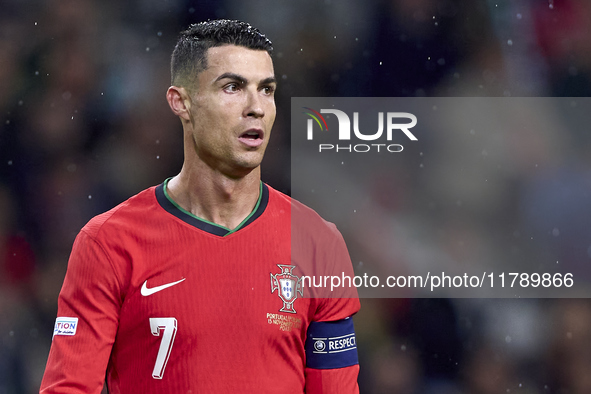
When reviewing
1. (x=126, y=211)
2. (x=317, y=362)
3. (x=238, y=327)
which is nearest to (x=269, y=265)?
(x=238, y=327)

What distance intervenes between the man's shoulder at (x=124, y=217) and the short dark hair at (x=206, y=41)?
415 mm

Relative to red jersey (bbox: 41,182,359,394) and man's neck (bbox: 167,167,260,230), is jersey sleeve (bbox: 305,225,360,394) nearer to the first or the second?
red jersey (bbox: 41,182,359,394)

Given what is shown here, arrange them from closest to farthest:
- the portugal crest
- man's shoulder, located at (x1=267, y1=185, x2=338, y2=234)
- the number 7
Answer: the number 7 < the portugal crest < man's shoulder, located at (x1=267, y1=185, x2=338, y2=234)

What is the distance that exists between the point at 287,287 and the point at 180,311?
35 centimetres

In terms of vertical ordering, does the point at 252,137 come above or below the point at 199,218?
above

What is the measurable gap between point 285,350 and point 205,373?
0.86ft

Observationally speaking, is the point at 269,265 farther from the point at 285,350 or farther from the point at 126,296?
the point at 126,296

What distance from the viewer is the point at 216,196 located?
2.22 metres

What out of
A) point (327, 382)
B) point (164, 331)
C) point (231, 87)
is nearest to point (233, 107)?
point (231, 87)

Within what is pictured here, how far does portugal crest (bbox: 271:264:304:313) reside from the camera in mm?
2169

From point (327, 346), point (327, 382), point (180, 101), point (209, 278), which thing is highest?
point (180, 101)

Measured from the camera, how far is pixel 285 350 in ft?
7.05

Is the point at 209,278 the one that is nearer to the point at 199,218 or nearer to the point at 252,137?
the point at 199,218

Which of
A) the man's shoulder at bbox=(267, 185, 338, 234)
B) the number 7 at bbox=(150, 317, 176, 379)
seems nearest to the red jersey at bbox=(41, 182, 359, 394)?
the number 7 at bbox=(150, 317, 176, 379)
